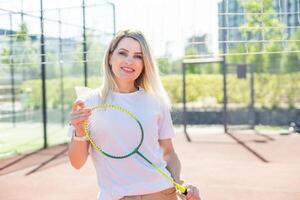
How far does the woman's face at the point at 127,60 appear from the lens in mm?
1959

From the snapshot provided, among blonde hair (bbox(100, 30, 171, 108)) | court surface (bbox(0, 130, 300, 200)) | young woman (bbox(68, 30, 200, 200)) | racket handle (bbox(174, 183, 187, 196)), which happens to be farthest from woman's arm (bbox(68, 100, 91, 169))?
court surface (bbox(0, 130, 300, 200))

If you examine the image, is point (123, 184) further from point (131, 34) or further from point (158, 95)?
point (131, 34)

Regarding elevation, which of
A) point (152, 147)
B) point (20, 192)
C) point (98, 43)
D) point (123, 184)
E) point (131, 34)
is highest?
point (98, 43)

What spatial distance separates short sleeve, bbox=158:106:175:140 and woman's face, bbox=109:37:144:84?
22 cm

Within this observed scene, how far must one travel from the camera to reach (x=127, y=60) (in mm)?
1952

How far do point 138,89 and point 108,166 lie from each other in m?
0.41

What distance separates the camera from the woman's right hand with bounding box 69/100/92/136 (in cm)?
182

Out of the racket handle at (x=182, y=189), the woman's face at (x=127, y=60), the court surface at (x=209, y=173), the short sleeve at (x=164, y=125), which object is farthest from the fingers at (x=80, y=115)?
the court surface at (x=209, y=173)

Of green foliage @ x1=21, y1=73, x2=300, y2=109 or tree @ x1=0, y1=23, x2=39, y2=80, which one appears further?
green foliage @ x1=21, y1=73, x2=300, y2=109

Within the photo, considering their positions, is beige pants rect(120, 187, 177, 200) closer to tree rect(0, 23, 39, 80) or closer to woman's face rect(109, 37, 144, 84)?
woman's face rect(109, 37, 144, 84)

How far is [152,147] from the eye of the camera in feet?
6.60

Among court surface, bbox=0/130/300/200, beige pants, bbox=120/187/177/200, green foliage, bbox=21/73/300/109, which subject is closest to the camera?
beige pants, bbox=120/187/177/200

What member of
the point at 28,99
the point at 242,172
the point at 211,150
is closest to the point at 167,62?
the point at 28,99

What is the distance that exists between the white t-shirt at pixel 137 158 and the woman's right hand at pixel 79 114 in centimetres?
9
